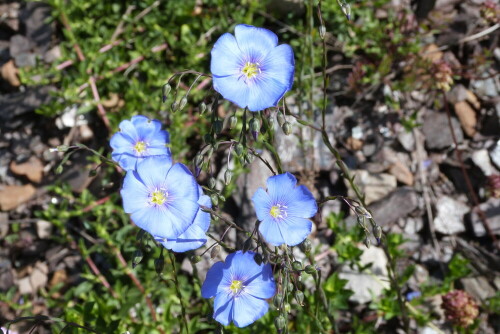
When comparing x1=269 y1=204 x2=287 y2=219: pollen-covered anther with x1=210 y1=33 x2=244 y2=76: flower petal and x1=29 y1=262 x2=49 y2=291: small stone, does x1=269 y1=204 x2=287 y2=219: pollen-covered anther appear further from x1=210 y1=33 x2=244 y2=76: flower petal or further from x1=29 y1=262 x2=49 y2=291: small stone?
x1=29 y1=262 x2=49 y2=291: small stone

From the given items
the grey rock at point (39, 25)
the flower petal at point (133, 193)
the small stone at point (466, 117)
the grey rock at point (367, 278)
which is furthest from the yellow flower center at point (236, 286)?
the grey rock at point (39, 25)

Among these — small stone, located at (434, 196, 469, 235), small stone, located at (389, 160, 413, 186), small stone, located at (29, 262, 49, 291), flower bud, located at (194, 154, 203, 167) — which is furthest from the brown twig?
small stone, located at (29, 262, 49, 291)

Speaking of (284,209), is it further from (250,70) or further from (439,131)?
(439,131)

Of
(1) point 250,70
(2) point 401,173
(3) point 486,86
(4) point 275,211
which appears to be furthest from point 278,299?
(3) point 486,86

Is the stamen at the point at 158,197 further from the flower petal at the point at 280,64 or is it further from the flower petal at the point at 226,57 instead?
the flower petal at the point at 280,64

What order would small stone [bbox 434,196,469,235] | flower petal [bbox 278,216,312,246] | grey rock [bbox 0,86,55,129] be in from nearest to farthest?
flower petal [bbox 278,216,312,246] < small stone [bbox 434,196,469,235] < grey rock [bbox 0,86,55,129]

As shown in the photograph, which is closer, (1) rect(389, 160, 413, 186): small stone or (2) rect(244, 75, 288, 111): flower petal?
(2) rect(244, 75, 288, 111): flower petal

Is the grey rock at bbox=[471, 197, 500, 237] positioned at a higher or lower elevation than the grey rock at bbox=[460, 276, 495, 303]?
higher
